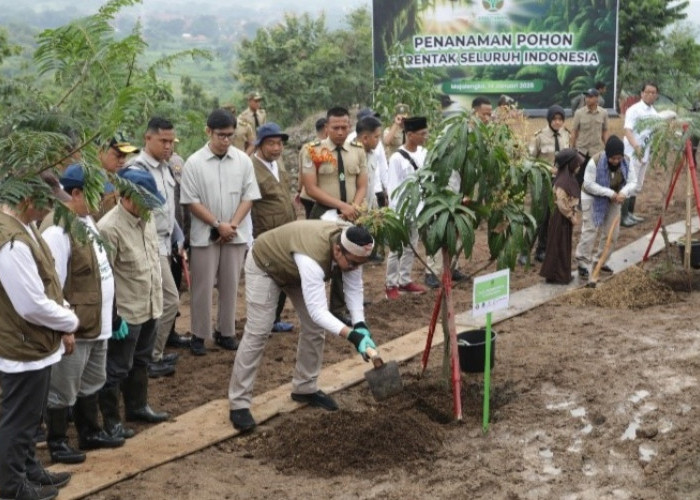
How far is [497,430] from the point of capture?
21.7ft

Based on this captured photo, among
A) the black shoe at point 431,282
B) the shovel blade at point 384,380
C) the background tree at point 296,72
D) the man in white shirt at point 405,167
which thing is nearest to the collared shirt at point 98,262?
the shovel blade at point 384,380

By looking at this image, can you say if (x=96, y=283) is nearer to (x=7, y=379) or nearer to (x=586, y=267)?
(x=7, y=379)

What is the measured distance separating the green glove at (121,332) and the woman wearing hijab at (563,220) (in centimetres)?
550

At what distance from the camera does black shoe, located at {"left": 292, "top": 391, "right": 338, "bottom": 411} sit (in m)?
7.03

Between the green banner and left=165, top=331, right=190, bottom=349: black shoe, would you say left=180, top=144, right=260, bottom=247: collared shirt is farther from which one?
the green banner

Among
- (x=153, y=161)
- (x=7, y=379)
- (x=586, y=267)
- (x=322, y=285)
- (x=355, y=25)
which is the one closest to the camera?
(x=7, y=379)

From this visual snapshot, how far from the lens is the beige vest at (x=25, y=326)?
5.08 meters

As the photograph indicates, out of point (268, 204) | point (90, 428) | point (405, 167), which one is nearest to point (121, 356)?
point (90, 428)

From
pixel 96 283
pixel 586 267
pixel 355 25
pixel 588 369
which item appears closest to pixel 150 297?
pixel 96 283

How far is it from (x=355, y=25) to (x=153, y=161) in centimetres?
2320

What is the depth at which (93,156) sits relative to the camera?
4.58 m

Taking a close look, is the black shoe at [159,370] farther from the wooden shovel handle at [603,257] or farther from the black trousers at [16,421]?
the wooden shovel handle at [603,257]

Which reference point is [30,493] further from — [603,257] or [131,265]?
[603,257]

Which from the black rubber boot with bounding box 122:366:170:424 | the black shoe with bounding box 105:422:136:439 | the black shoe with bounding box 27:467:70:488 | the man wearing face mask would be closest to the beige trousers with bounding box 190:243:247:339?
the black rubber boot with bounding box 122:366:170:424
